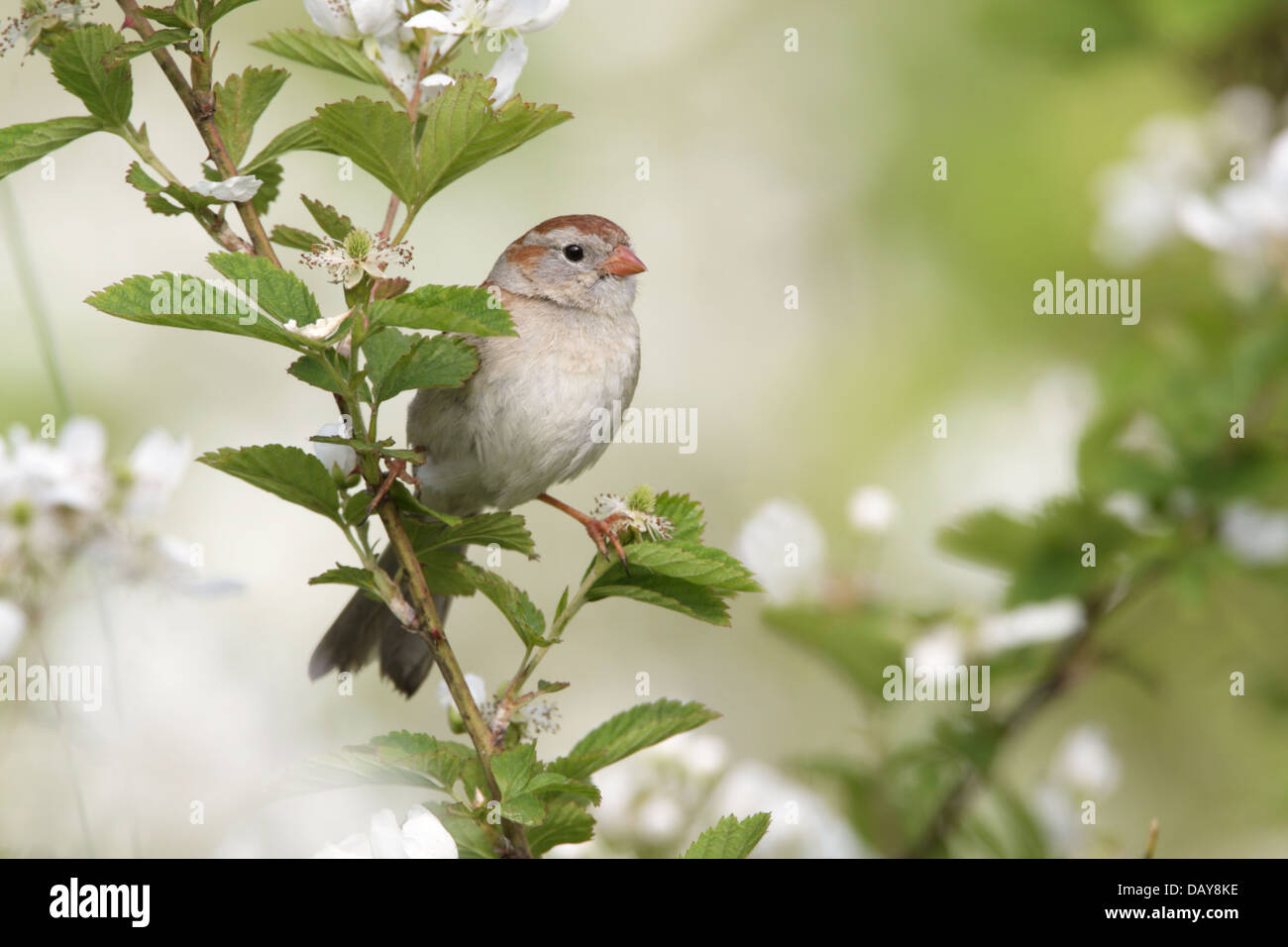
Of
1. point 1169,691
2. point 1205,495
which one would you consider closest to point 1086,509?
point 1205,495

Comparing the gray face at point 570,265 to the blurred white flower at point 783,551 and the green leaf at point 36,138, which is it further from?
the green leaf at point 36,138

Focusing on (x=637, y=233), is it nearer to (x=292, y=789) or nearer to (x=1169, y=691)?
(x=1169, y=691)

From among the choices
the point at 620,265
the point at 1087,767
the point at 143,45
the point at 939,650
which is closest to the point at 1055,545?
the point at 939,650

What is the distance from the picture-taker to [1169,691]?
5012 mm

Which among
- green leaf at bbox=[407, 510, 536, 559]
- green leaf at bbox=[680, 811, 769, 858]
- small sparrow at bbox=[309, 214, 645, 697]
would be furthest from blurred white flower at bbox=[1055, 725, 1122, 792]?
green leaf at bbox=[407, 510, 536, 559]

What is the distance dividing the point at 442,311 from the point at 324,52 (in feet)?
1.64

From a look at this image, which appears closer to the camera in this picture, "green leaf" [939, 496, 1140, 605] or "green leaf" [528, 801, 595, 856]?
"green leaf" [528, 801, 595, 856]

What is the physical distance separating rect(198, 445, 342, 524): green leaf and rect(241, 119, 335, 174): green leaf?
1.13 ft

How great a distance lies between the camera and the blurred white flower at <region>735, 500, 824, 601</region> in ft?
8.93

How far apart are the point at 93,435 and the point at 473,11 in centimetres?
81

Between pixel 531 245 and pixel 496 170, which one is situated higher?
pixel 496 170

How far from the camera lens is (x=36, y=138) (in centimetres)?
154

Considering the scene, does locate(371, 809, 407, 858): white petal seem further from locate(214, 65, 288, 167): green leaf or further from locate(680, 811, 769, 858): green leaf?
locate(214, 65, 288, 167): green leaf

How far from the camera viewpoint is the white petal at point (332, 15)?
167 cm
